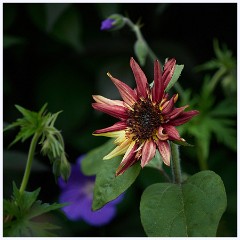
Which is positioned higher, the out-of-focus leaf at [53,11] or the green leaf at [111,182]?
the out-of-focus leaf at [53,11]

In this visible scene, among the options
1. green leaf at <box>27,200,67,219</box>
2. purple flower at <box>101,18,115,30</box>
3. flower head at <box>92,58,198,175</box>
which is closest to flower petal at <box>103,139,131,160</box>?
flower head at <box>92,58,198,175</box>

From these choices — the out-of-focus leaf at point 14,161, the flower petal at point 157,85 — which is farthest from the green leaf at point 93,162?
the flower petal at point 157,85

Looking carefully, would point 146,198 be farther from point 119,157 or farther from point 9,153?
point 9,153

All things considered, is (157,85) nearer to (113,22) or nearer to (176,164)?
(176,164)

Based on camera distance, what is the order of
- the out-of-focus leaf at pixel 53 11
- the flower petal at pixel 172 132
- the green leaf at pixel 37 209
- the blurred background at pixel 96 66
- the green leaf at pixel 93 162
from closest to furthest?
the flower petal at pixel 172 132
the green leaf at pixel 37 209
the green leaf at pixel 93 162
the out-of-focus leaf at pixel 53 11
the blurred background at pixel 96 66

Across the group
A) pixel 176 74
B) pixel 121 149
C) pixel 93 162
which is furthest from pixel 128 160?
pixel 93 162

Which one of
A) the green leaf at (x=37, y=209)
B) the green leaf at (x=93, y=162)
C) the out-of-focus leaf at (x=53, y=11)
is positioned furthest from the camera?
the out-of-focus leaf at (x=53, y=11)

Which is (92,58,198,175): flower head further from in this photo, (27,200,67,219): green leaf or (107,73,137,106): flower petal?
(27,200,67,219): green leaf

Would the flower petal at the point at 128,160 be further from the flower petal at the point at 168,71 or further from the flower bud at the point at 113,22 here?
the flower bud at the point at 113,22
